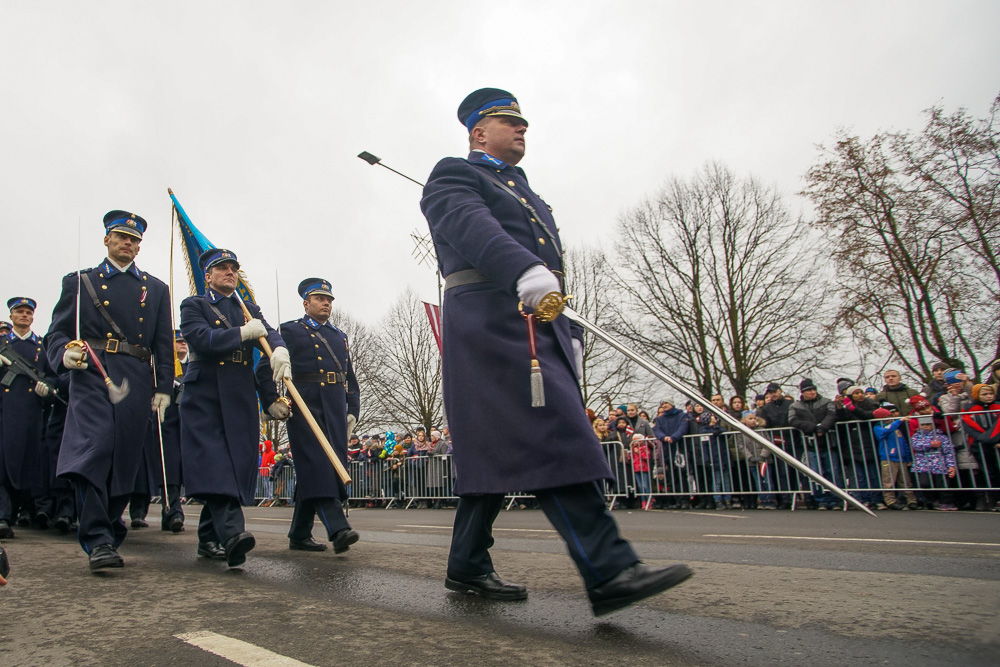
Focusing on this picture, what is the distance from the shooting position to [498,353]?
122 inches

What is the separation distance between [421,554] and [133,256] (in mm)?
2850

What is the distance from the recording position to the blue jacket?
973cm

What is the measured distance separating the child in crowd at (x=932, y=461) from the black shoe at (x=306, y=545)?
24.1ft

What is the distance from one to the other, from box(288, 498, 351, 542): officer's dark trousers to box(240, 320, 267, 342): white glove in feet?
4.17

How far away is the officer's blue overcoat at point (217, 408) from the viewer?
5.02 m

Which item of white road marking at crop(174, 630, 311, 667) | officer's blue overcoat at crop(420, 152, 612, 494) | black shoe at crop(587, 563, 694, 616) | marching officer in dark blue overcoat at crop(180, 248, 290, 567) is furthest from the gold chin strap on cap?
marching officer in dark blue overcoat at crop(180, 248, 290, 567)

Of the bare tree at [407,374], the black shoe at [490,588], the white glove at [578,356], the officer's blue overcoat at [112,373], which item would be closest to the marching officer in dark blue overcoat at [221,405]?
the officer's blue overcoat at [112,373]

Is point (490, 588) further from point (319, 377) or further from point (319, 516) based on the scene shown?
point (319, 377)

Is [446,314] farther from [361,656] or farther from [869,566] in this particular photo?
[869,566]

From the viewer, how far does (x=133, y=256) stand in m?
5.41

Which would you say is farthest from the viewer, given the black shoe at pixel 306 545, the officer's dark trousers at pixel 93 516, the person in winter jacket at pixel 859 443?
the person in winter jacket at pixel 859 443

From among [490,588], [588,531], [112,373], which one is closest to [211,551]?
[112,373]

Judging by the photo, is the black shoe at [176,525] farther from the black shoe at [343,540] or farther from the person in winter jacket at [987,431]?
the person in winter jacket at [987,431]

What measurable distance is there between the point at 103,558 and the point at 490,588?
2.44 meters
